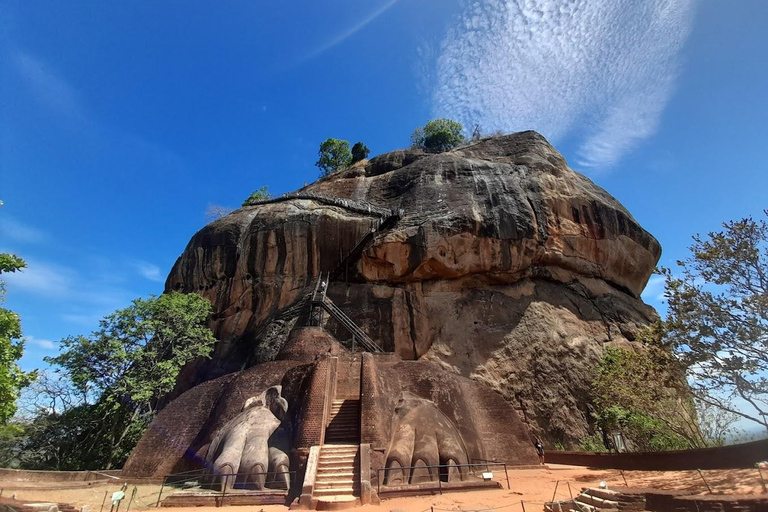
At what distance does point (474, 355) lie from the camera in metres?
22.1

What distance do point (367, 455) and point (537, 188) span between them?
19652mm

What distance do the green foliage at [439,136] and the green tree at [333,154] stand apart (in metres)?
7.16

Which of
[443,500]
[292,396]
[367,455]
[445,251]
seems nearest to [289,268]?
[445,251]

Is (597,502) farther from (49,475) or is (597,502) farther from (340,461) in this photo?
(49,475)

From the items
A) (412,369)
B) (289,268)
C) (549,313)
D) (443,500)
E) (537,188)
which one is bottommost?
(443,500)

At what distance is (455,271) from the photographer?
24078 mm

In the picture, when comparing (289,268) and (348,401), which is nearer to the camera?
(348,401)

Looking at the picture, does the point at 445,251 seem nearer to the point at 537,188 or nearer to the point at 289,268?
the point at 537,188

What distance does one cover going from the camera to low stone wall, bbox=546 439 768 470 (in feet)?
27.5

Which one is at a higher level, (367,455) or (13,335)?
(13,335)

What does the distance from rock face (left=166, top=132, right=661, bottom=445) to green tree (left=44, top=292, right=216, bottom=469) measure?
4143mm

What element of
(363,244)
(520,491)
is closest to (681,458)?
(520,491)

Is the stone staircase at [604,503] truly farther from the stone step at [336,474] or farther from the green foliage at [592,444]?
the green foliage at [592,444]

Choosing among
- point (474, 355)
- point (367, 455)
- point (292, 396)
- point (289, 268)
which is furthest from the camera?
point (289, 268)
